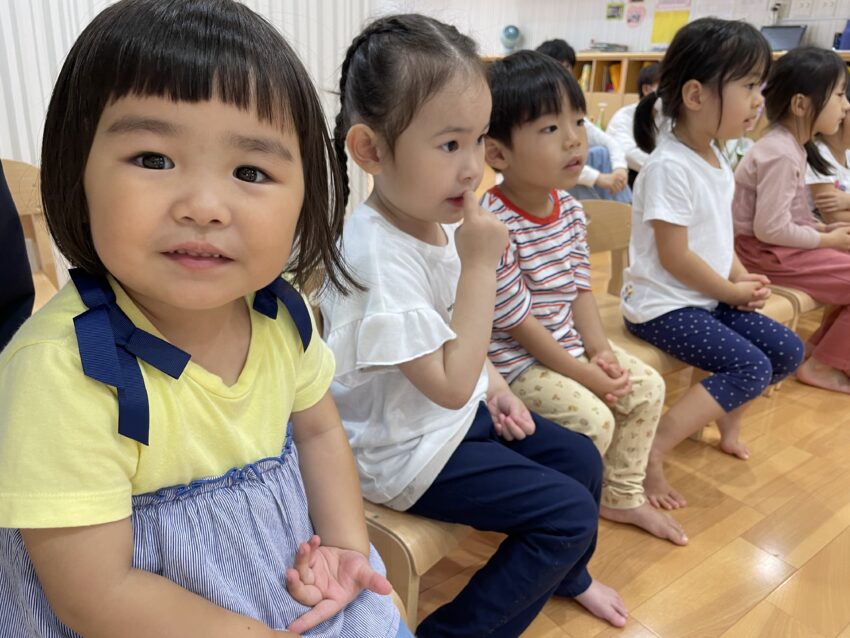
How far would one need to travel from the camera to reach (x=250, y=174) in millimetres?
562

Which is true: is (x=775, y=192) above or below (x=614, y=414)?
above

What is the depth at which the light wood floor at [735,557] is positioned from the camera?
1.24 m

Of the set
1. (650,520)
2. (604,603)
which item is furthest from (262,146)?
(650,520)

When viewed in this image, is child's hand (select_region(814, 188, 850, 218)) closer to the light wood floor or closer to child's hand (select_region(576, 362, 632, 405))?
the light wood floor

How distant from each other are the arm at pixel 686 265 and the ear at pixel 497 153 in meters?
0.51

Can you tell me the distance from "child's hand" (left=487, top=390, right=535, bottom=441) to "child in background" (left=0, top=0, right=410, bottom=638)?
0.49 m

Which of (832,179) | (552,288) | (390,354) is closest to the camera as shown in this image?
(390,354)

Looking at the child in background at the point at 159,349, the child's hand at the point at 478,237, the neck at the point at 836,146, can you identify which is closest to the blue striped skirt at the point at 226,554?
the child in background at the point at 159,349

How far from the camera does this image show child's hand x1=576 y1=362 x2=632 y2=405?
50.9 inches

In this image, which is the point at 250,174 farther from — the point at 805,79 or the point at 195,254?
the point at 805,79

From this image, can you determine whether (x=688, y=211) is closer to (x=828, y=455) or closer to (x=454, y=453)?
(x=828, y=455)

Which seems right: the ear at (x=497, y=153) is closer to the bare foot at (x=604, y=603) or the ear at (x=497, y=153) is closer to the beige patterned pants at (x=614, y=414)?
the beige patterned pants at (x=614, y=414)

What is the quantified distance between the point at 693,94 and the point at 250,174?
1.40m

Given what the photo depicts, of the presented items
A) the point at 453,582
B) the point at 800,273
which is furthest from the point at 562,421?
the point at 800,273
